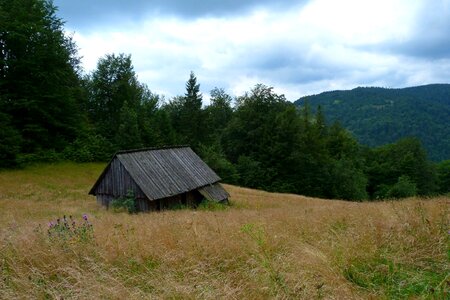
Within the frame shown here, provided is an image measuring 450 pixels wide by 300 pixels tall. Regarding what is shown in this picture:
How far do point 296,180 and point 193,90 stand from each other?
19.9 meters

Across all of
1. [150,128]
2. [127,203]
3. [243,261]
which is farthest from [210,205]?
[150,128]

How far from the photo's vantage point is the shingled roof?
2358 cm

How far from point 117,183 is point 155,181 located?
2.81 meters

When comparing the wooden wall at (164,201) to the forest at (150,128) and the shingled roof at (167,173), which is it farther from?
the forest at (150,128)

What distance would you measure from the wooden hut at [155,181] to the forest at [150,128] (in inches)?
Result: 536

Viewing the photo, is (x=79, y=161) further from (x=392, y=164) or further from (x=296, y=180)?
(x=392, y=164)

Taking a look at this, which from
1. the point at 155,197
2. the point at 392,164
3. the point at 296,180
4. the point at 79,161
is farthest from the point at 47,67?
the point at 392,164

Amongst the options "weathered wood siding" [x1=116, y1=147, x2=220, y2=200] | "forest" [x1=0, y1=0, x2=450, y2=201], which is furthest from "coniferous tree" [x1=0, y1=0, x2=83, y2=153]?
"weathered wood siding" [x1=116, y1=147, x2=220, y2=200]

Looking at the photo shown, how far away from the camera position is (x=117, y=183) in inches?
971

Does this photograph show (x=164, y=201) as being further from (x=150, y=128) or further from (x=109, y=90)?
(x=109, y=90)

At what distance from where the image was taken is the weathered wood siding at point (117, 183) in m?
23.8

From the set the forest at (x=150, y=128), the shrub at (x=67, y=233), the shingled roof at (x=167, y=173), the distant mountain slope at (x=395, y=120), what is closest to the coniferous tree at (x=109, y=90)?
the forest at (x=150, y=128)

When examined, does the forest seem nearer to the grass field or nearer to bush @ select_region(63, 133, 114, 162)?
bush @ select_region(63, 133, 114, 162)

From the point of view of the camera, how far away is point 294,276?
354 centimetres
